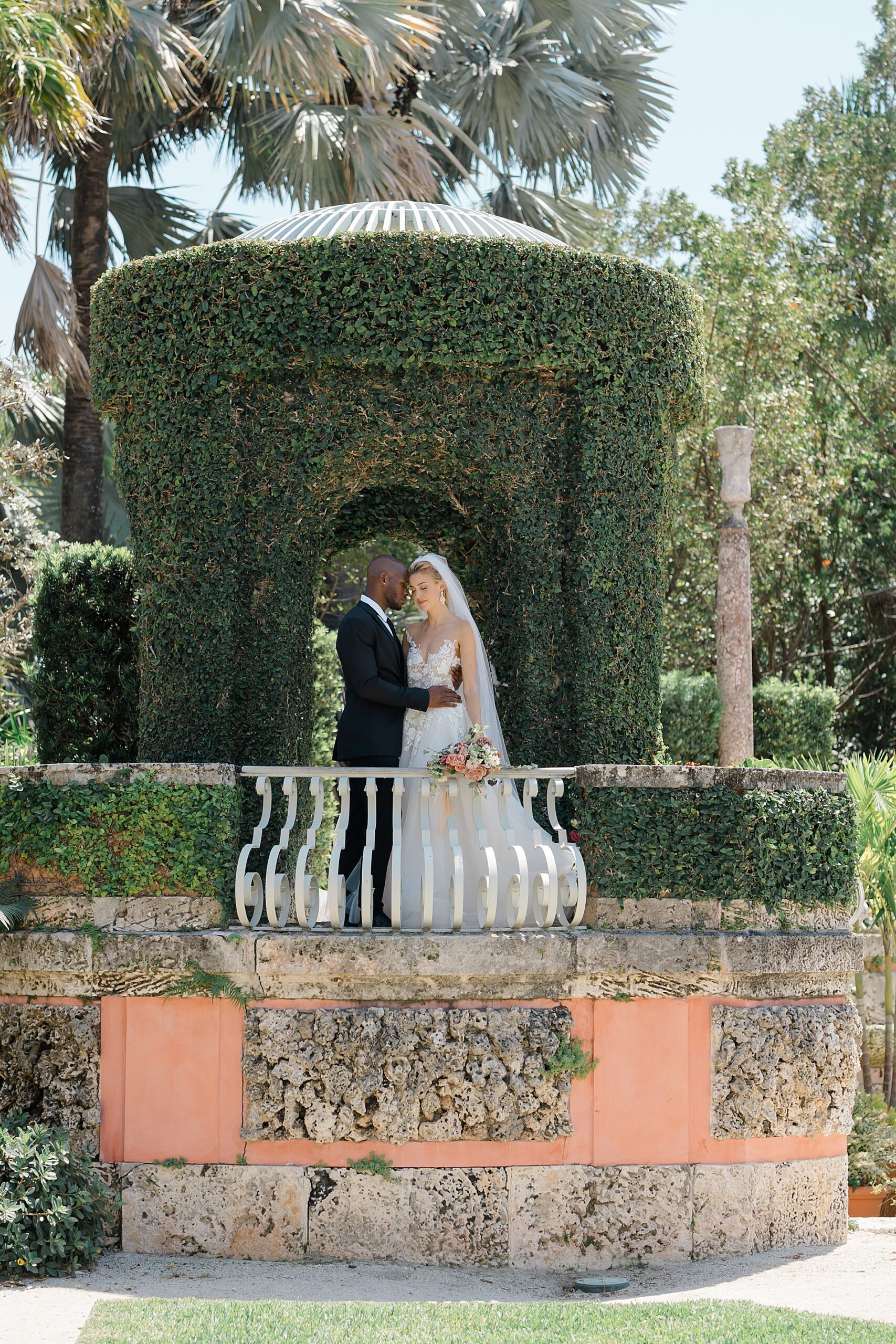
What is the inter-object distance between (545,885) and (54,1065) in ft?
7.83

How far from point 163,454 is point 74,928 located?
105 inches

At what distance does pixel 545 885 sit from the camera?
6180mm

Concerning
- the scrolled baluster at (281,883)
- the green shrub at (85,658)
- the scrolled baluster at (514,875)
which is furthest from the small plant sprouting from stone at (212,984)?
the green shrub at (85,658)

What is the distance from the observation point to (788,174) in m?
20.3

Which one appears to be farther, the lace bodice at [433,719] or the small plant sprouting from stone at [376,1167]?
the lace bodice at [433,719]

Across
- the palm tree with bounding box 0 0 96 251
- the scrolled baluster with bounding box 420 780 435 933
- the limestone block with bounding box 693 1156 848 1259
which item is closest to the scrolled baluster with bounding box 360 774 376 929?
the scrolled baluster with bounding box 420 780 435 933

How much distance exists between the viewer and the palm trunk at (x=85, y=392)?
1420 cm

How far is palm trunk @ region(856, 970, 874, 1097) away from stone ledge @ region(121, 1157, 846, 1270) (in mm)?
4694

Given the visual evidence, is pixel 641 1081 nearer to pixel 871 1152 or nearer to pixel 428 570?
pixel 428 570

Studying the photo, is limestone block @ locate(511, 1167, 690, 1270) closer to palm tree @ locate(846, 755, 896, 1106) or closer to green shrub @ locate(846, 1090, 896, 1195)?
green shrub @ locate(846, 1090, 896, 1195)

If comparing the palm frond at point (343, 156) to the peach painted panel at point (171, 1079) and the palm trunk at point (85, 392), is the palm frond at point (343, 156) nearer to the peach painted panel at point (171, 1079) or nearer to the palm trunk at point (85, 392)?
the palm trunk at point (85, 392)

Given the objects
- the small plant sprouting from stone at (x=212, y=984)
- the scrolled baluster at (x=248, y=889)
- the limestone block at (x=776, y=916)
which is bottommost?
the small plant sprouting from stone at (x=212, y=984)

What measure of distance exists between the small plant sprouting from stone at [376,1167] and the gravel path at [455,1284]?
367 mm

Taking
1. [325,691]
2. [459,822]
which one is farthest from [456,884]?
[325,691]
